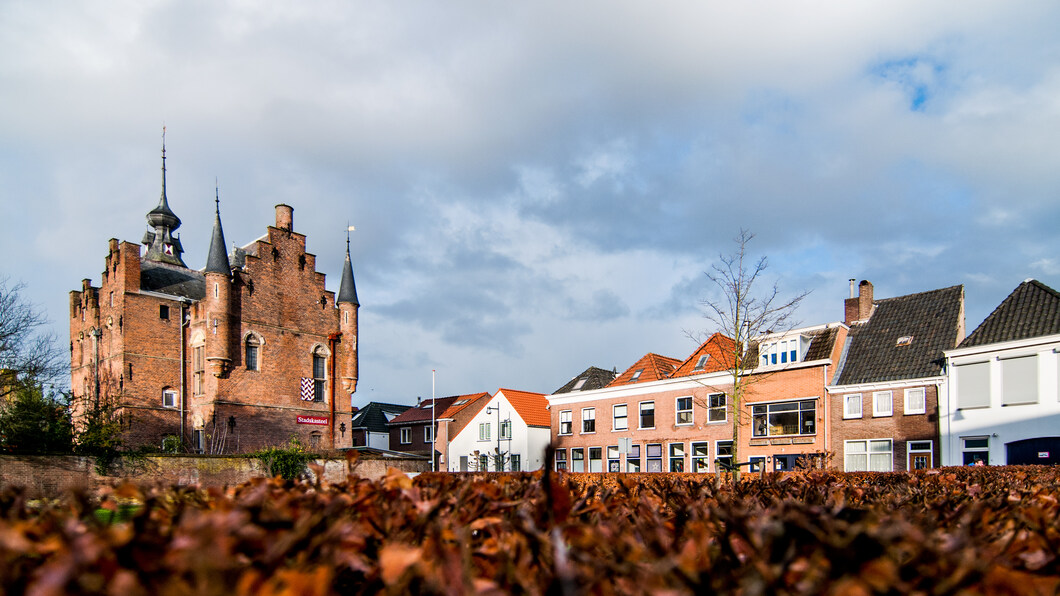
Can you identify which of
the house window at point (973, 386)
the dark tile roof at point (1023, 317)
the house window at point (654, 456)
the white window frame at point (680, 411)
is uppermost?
the dark tile roof at point (1023, 317)

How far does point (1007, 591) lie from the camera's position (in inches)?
48.2

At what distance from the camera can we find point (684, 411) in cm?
3434

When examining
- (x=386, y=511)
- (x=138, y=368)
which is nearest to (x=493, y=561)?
(x=386, y=511)

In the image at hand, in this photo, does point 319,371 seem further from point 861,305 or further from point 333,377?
point 861,305

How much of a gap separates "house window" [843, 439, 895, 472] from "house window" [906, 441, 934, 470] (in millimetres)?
659

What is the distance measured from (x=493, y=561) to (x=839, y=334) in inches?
1255

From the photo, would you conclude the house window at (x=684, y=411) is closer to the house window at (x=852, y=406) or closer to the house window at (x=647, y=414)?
the house window at (x=647, y=414)

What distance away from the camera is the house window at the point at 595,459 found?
3819 centimetres

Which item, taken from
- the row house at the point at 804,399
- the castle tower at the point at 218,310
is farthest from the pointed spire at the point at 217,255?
the row house at the point at 804,399

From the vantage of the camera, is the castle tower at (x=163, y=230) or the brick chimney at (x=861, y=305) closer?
the brick chimney at (x=861, y=305)

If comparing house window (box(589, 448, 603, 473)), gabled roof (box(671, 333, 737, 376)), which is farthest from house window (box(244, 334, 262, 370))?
gabled roof (box(671, 333, 737, 376))

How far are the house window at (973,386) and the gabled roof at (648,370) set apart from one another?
46.3 feet

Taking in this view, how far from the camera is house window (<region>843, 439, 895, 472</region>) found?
26.9 m

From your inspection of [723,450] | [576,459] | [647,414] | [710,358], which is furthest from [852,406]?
[576,459]
